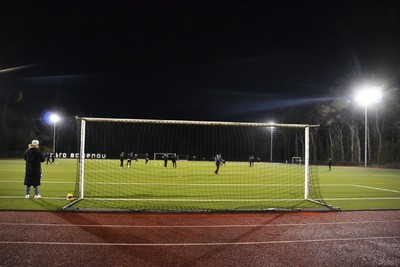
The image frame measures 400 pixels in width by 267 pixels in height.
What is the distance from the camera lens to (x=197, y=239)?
675 cm

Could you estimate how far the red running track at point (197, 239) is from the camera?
18.1 ft

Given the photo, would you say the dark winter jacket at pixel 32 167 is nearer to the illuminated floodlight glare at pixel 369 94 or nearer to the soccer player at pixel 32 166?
the soccer player at pixel 32 166

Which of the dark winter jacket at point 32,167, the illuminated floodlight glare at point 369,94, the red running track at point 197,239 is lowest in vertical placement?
the red running track at point 197,239

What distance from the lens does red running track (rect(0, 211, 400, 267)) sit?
5531 mm

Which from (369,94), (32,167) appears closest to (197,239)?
(32,167)

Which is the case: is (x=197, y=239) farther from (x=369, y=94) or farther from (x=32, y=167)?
(x=369, y=94)

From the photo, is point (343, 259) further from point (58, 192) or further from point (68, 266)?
point (58, 192)

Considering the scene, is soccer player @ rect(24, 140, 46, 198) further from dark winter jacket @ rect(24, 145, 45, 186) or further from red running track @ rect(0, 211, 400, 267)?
red running track @ rect(0, 211, 400, 267)

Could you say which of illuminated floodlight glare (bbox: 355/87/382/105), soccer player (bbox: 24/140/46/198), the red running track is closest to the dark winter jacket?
soccer player (bbox: 24/140/46/198)

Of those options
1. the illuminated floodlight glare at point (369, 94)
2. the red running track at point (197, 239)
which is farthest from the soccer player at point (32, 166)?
the illuminated floodlight glare at point (369, 94)

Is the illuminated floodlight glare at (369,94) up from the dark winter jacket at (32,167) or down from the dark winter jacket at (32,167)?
up

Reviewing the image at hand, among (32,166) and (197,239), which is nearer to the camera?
(197,239)

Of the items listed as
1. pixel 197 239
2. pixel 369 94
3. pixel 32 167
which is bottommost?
pixel 197 239

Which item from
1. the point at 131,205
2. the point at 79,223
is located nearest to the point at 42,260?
the point at 79,223
